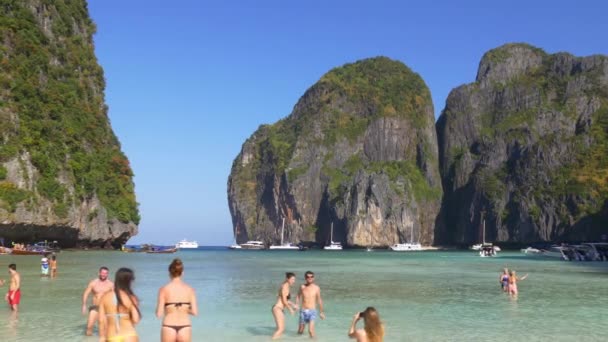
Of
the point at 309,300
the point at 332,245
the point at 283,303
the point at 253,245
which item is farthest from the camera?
the point at 253,245

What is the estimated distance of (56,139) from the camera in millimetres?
72250

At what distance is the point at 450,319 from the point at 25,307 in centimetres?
1379

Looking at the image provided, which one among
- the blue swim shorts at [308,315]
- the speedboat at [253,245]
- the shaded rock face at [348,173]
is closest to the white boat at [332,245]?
the shaded rock face at [348,173]

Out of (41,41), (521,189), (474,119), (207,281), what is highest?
(474,119)

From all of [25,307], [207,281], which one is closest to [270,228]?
[207,281]

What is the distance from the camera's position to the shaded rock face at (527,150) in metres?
148

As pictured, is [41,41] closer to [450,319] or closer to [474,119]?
[450,319]

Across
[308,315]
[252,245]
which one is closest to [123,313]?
[308,315]

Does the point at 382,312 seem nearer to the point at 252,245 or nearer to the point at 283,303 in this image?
the point at 283,303

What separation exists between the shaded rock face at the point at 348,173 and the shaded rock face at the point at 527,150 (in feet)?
31.6

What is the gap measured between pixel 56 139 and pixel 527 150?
128 m

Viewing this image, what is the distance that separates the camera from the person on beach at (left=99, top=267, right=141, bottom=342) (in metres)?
8.33

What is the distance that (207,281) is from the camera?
114ft

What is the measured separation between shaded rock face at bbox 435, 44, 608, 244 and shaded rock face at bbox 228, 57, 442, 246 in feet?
31.6
